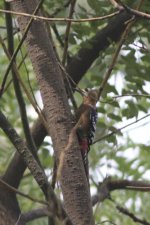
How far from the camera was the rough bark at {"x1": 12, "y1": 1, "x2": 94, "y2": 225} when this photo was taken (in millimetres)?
2514

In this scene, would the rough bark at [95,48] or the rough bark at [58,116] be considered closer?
the rough bark at [58,116]

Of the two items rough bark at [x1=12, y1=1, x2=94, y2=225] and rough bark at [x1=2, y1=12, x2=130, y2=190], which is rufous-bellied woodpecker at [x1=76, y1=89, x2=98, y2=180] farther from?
rough bark at [x1=12, y1=1, x2=94, y2=225]

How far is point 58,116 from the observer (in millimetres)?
2680

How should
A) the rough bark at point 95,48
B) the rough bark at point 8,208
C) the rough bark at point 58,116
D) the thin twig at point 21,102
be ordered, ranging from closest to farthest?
1. the rough bark at point 58,116
2. the thin twig at point 21,102
3. the rough bark at point 8,208
4. the rough bark at point 95,48

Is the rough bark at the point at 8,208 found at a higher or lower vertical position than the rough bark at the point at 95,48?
lower

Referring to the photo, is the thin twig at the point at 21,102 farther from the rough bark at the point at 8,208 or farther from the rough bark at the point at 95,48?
the rough bark at the point at 95,48

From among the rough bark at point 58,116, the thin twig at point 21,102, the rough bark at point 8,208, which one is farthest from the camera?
the rough bark at point 8,208

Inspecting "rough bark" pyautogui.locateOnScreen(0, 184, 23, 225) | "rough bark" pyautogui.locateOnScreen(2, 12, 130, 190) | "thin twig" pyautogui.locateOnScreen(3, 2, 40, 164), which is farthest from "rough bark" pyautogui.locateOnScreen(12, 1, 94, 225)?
"rough bark" pyautogui.locateOnScreen(2, 12, 130, 190)

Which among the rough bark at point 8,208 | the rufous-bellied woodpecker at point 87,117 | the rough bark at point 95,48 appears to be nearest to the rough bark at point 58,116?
the rufous-bellied woodpecker at point 87,117

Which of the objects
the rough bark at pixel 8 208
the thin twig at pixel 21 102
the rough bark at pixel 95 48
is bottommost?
the rough bark at pixel 8 208

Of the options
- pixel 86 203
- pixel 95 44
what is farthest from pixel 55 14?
pixel 86 203

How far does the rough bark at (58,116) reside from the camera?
251cm

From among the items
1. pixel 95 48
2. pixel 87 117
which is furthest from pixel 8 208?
pixel 95 48

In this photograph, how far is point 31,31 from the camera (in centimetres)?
286
